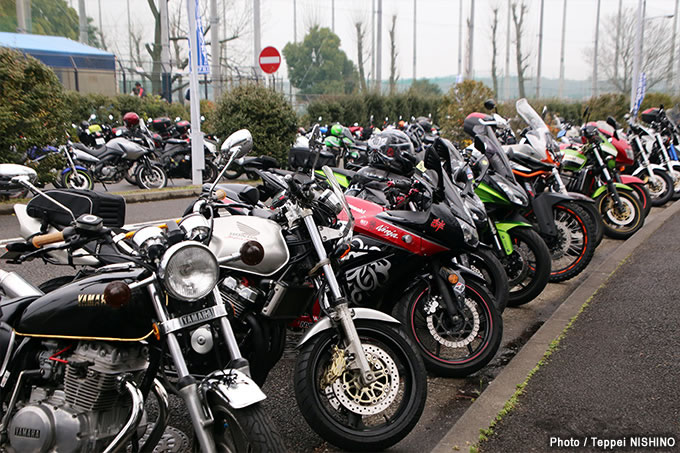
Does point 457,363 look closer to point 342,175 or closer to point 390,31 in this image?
point 342,175

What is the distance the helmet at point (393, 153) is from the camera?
18.6 ft

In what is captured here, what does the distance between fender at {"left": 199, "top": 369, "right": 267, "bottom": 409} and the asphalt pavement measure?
132cm

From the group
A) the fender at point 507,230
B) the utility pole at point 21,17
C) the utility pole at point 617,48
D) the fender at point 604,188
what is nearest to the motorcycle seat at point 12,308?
the fender at point 507,230

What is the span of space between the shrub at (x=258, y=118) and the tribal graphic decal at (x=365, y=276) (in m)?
10.5

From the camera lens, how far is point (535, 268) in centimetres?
534

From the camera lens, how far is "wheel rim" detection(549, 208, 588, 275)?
242 inches

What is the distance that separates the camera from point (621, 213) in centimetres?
828

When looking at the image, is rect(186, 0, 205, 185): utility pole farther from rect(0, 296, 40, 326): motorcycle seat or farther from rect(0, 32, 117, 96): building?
rect(0, 32, 117, 96): building

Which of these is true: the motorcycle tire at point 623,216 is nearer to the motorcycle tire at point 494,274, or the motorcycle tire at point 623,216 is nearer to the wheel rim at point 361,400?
the motorcycle tire at point 494,274

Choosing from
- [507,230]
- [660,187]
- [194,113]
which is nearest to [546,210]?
[507,230]

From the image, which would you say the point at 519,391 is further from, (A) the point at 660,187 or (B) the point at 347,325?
(A) the point at 660,187

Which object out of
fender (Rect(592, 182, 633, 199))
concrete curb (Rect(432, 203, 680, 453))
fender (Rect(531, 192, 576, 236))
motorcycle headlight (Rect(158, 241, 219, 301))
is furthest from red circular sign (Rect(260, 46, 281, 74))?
motorcycle headlight (Rect(158, 241, 219, 301))

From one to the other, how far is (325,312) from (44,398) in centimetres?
130

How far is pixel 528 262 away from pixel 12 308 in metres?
4.11
